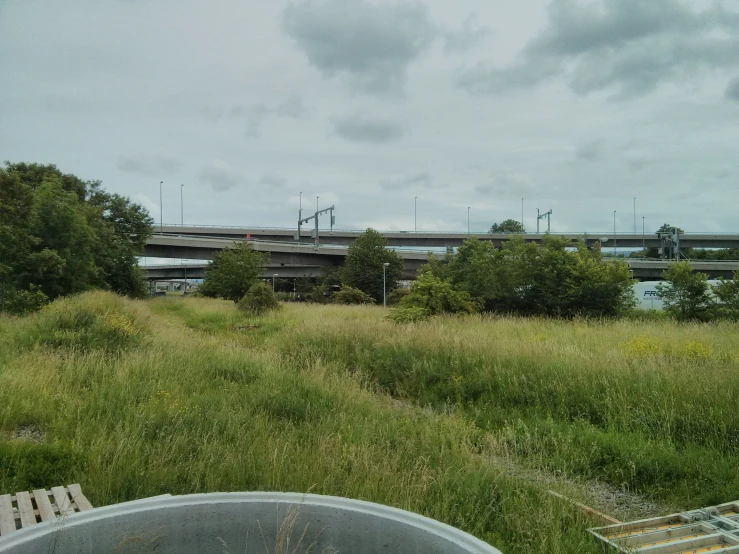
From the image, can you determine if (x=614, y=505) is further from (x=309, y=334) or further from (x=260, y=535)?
(x=309, y=334)

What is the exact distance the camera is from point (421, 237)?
313 feet

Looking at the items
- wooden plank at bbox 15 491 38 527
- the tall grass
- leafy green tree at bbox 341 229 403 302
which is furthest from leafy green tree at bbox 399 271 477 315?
leafy green tree at bbox 341 229 403 302

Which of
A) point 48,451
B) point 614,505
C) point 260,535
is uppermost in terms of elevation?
point 260,535

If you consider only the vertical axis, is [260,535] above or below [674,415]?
above

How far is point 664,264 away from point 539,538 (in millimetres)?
69758

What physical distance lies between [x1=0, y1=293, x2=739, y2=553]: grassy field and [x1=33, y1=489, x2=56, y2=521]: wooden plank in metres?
0.42

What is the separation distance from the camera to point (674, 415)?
23.3 ft

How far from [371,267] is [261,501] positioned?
190ft

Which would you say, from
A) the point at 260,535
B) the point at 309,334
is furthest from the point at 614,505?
the point at 309,334

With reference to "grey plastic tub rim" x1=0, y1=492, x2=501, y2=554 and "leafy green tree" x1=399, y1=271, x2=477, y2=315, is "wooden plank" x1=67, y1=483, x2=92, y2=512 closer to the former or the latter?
"grey plastic tub rim" x1=0, y1=492, x2=501, y2=554

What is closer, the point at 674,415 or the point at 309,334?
the point at 674,415

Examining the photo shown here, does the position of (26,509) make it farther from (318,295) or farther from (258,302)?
(318,295)

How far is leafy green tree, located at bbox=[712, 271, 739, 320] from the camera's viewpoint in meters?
22.1

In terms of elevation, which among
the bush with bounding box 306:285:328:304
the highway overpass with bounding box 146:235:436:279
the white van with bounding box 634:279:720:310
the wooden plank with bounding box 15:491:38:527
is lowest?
the bush with bounding box 306:285:328:304
